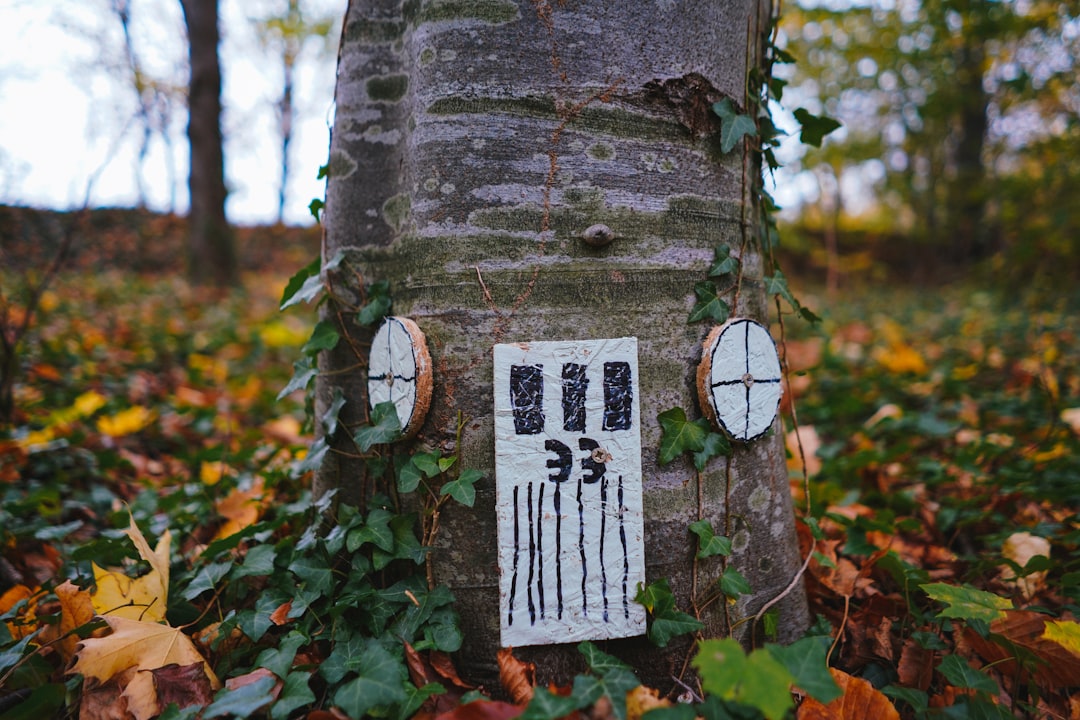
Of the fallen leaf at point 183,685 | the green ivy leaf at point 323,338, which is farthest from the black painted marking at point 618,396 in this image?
the fallen leaf at point 183,685

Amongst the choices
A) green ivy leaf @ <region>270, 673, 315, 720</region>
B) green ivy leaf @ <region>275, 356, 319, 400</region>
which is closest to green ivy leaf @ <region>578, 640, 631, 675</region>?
green ivy leaf @ <region>270, 673, 315, 720</region>

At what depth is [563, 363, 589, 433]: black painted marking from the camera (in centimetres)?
131

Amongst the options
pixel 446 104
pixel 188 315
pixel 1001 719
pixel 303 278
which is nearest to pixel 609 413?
pixel 446 104

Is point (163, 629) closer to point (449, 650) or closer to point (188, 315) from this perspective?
point (449, 650)

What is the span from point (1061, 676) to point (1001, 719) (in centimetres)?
33

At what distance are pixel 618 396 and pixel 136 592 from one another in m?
1.30

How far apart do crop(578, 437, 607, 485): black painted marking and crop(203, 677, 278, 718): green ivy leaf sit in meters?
0.75

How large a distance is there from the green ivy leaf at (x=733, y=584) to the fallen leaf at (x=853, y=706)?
0.24 metres

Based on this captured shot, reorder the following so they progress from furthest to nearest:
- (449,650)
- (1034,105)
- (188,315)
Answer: (188,315), (1034,105), (449,650)

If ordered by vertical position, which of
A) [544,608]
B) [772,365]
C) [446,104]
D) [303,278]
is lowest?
[544,608]

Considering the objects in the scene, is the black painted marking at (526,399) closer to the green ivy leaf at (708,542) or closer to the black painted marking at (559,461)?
the black painted marking at (559,461)

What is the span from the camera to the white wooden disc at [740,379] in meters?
1.36

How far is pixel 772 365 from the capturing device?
1.44m

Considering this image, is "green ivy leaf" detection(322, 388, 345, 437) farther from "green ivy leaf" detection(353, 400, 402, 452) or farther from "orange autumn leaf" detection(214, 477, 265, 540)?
"orange autumn leaf" detection(214, 477, 265, 540)
